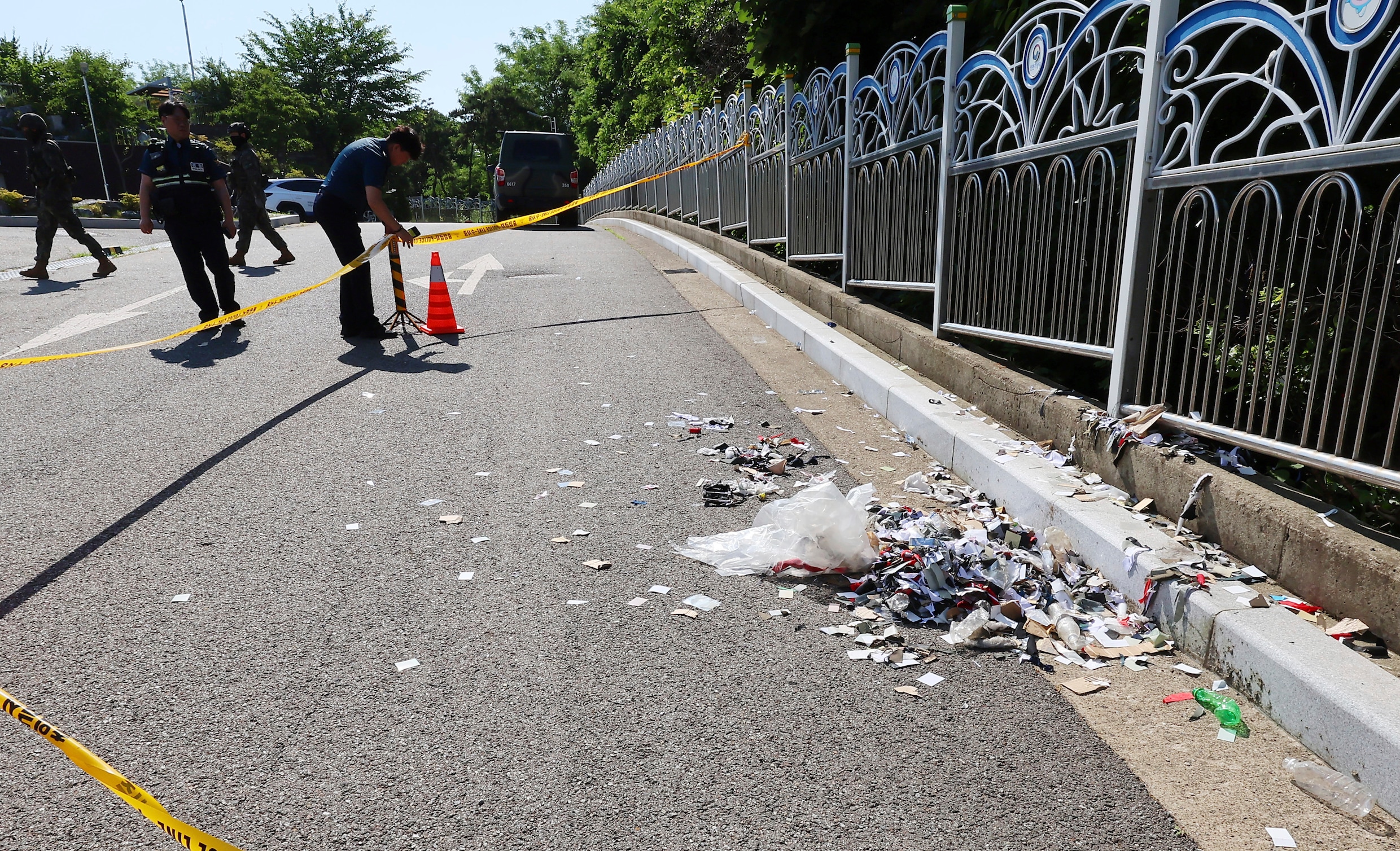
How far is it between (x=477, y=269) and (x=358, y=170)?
202 inches

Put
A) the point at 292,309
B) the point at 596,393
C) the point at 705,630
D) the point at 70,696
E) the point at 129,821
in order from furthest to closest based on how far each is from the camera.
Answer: the point at 292,309, the point at 596,393, the point at 705,630, the point at 70,696, the point at 129,821

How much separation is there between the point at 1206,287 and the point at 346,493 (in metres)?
3.91

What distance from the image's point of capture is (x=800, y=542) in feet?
12.1

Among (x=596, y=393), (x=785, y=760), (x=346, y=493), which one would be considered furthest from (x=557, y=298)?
(x=785, y=760)

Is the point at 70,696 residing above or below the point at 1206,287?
below

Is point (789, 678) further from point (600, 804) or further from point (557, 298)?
point (557, 298)

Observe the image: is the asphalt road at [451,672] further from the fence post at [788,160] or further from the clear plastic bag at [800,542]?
the fence post at [788,160]

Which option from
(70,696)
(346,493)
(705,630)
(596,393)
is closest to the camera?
(70,696)

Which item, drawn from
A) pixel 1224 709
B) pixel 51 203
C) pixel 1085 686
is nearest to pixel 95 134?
pixel 51 203

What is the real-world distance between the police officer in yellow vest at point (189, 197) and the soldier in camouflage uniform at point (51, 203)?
3.86 m

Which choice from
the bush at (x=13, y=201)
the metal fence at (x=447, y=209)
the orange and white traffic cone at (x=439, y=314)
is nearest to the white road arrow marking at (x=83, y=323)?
the orange and white traffic cone at (x=439, y=314)

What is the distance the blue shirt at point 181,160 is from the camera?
25.8ft

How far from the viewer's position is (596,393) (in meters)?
6.41

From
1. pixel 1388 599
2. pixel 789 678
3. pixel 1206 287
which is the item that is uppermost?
pixel 1206 287
